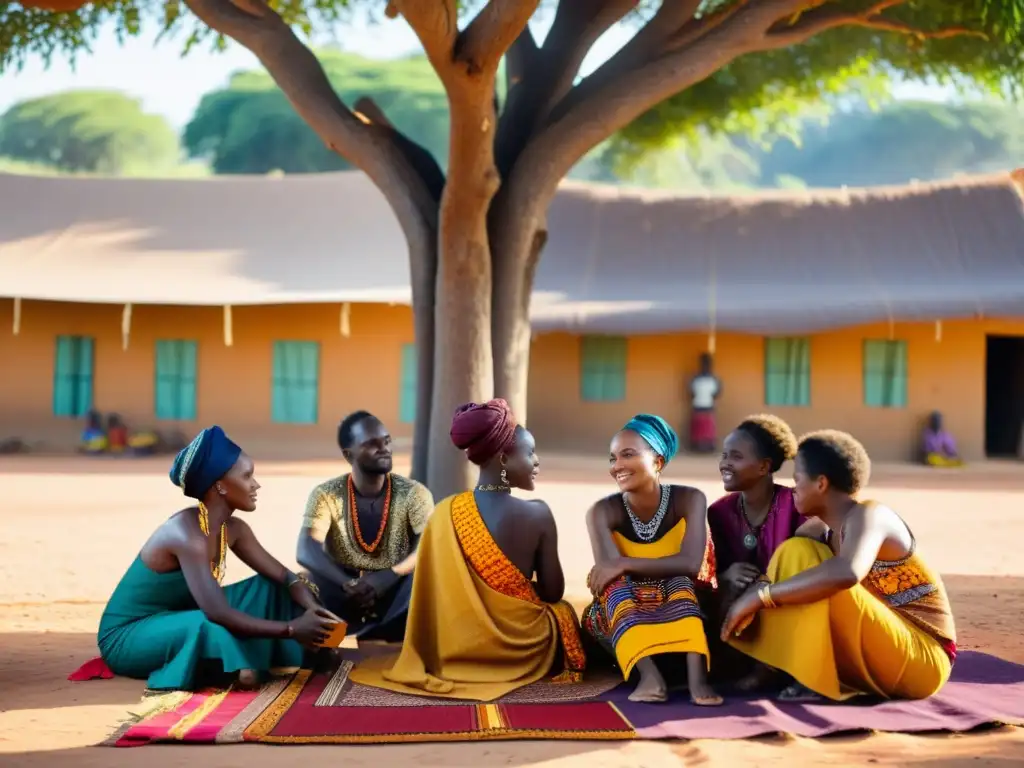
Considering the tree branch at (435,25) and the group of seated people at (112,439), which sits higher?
the tree branch at (435,25)

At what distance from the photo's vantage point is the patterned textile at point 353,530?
5.96 meters

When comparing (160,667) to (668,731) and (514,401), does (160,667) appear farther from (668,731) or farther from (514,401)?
(514,401)

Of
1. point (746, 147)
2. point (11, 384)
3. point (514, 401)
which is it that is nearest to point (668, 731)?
point (514, 401)

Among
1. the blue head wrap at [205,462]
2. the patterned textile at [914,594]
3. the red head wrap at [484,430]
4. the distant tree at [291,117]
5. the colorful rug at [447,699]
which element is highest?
the distant tree at [291,117]

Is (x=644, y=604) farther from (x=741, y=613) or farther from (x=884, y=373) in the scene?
(x=884, y=373)

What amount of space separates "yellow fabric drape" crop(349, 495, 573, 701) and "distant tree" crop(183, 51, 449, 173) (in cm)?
3763

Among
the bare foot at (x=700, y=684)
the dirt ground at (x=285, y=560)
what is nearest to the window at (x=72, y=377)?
the dirt ground at (x=285, y=560)

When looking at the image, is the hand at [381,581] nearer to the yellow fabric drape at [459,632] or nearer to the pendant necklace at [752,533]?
the yellow fabric drape at [459,632]

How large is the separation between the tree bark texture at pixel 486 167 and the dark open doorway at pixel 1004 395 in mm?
14817

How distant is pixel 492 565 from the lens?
5074 millimetres

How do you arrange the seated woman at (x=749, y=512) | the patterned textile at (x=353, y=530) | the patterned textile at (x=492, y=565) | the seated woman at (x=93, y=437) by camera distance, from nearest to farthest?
the patterned textile at (x=492, y=565) < the seated woman at (x=749, y=512) < the patterned textile at (x=353, y=530) < the seated woman at (x=93, y=437)

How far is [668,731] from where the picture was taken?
431 cm

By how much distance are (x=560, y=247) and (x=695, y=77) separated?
40.3ft

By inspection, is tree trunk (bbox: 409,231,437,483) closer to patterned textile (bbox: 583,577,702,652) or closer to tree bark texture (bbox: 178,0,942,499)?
tree bark texture (bbox: 178,0,942,499)
